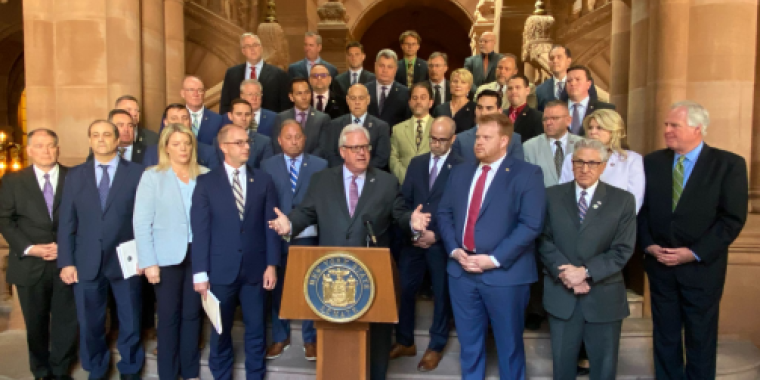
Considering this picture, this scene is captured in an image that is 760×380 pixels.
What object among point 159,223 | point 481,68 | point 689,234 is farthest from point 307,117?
point 689,234

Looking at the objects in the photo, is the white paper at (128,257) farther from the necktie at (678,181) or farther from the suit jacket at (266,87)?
the necktie at (678,181)

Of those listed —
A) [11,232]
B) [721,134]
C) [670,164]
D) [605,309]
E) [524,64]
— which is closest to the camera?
[605,309]

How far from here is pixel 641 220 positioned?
4.02 metres

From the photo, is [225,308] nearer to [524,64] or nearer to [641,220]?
[641,220]

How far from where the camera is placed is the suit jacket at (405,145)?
4980 millimetres

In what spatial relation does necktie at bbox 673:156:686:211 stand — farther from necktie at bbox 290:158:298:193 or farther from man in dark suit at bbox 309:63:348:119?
man in dark suit at bbox 309:63:348:119

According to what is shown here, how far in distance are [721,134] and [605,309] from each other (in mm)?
2363

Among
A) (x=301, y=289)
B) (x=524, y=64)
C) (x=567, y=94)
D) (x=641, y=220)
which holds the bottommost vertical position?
(x=301, y=289)

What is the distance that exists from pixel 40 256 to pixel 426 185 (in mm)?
2864

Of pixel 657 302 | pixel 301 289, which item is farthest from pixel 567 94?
pixel 301 289

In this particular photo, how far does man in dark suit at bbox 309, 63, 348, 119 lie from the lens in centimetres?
586

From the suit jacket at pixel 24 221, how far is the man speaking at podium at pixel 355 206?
6.34ft

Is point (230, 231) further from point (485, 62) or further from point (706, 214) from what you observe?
point (485, 62)

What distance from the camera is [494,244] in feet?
Result: 11.9
